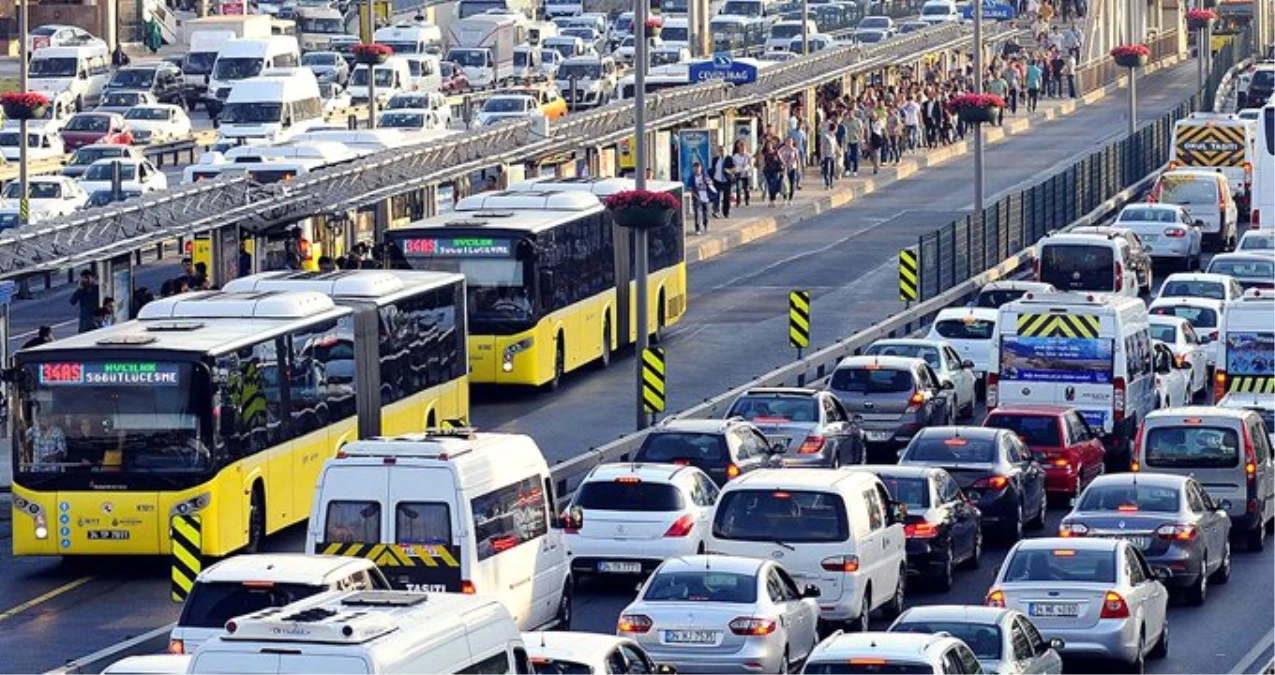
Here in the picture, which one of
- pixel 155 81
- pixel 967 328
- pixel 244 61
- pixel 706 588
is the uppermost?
pixel 244 61

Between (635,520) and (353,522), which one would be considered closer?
(353,522)

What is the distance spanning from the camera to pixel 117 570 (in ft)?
115

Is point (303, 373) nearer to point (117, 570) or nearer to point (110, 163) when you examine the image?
point (117, 570)

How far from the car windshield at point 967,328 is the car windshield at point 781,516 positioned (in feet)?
58.9

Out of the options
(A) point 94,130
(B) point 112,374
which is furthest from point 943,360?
(A) point 94,130

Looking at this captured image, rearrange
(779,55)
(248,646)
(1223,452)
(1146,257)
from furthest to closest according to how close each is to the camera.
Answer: (779,55) → (1146,257) → (1223,452) → (248,646)

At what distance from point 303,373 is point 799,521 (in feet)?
26.5

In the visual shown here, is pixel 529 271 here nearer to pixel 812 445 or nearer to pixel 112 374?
pixel 812 445

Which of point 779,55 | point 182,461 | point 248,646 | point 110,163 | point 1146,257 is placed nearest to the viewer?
point 248,646

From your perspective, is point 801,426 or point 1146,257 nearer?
point 801,426

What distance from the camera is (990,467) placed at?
3600 centimetres

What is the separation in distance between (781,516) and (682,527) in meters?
1.90

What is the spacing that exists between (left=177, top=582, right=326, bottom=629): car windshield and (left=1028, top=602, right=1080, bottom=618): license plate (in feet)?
21.5

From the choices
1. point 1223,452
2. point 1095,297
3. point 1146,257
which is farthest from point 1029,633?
point 1146,257
